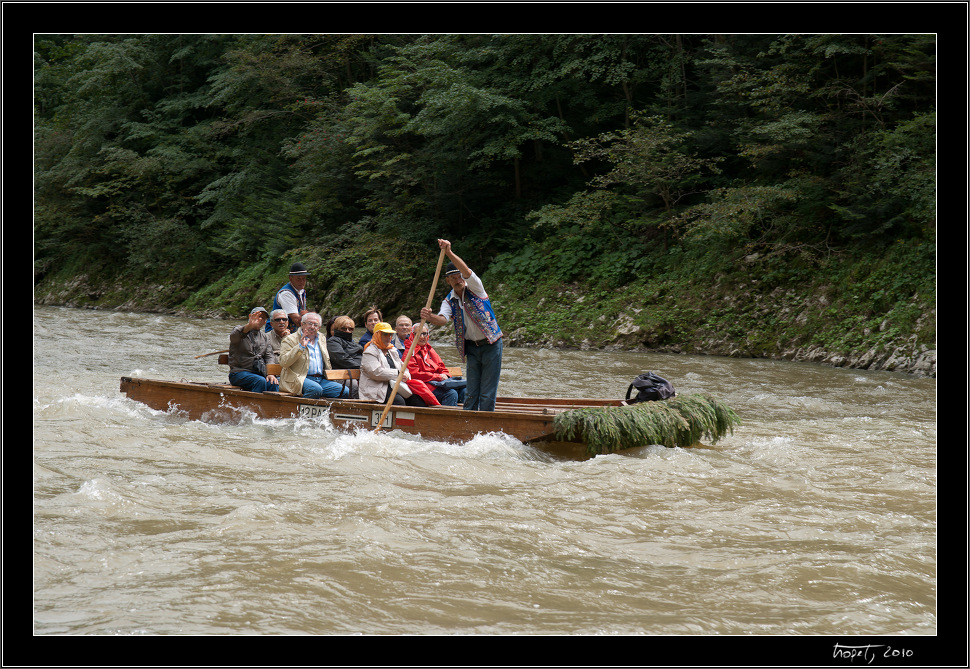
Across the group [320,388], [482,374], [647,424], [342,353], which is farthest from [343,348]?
[647,424]

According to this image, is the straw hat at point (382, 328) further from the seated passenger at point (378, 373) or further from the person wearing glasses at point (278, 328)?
the person wearing glasses at point (278, 328)

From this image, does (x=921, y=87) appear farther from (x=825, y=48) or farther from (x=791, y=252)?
(x=791, y=252)

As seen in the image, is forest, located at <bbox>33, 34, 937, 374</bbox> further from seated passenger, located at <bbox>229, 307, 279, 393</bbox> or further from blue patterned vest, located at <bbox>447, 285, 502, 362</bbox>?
seated passenger, located at <bbox>229, 307, 279, 393</bbox>

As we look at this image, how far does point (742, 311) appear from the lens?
15844 mm

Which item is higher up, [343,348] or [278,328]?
[278,328]

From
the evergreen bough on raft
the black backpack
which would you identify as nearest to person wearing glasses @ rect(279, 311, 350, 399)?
the evergreen bough on raft

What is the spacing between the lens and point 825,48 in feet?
49.6

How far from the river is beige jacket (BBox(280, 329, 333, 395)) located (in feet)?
1.27

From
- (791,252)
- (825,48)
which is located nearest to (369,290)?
(791,252)

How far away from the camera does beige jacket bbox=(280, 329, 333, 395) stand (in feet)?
27.3

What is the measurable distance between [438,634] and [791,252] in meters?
14.3

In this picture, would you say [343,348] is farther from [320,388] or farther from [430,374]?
[430,374]

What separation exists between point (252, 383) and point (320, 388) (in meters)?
0.90

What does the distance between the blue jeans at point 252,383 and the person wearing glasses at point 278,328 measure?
403mm
